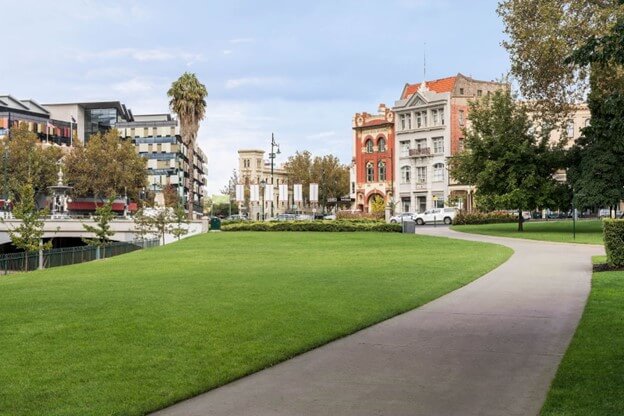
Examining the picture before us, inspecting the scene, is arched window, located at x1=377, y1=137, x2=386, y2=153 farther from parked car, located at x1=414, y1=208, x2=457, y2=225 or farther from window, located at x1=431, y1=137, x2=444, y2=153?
parked car, located at x1=414, y1=208, x2=457, y2=225

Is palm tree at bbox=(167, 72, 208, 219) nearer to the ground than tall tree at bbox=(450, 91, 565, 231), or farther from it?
farther from it

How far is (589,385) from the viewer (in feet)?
22.1

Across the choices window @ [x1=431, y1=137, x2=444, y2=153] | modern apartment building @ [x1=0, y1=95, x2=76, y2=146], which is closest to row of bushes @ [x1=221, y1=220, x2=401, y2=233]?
window @ [x1=431, y1=137, x2=444, y2=153]

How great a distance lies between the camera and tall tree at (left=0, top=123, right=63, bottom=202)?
236 feet

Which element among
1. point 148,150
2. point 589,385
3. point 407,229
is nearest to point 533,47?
point 407,229

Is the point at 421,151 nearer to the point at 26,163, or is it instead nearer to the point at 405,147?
the point at 405,147

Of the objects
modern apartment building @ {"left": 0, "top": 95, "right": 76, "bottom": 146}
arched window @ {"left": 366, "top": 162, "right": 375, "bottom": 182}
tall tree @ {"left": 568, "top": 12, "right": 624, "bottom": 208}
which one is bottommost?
tall tree @ {"left": 568, "top": 12, "right": 624, "bottom": 208}

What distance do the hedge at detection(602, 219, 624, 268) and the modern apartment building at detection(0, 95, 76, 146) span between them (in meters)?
98.6

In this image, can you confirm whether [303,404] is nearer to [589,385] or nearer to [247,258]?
[589,385]

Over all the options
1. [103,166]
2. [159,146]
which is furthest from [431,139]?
[159,146]

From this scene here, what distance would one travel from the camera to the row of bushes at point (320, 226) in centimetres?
4616

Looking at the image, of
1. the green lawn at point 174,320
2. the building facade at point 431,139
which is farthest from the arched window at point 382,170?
the green lawn at point 174,320

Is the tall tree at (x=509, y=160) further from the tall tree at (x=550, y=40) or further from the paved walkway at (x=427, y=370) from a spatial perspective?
the paved walkway at (x=427, y=370)

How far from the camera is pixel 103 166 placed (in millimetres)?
78938
